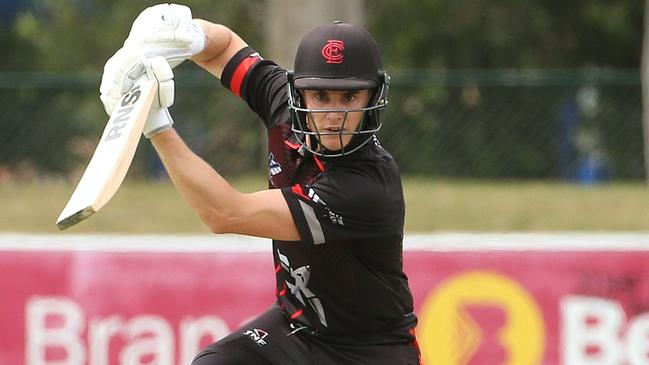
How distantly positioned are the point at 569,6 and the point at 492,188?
8.69m

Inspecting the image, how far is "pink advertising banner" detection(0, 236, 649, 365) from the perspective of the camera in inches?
280

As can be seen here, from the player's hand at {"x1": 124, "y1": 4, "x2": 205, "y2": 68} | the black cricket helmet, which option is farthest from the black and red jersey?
the player's hand at {"x1": 124, "y1": 4, "x2": 205, "y2": 68}

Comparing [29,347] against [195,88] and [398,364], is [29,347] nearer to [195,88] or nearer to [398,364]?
[398,364]

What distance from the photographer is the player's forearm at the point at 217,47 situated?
5090 millimetres

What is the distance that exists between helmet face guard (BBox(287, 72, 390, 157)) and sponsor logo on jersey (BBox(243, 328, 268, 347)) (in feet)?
2.21

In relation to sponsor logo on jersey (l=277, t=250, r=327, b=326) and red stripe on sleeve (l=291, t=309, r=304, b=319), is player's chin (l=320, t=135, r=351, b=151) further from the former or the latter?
red stripe on sleeve (l=291, t=309, r=304, b=319)

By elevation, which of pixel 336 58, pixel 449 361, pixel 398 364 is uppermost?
pixel 336 58

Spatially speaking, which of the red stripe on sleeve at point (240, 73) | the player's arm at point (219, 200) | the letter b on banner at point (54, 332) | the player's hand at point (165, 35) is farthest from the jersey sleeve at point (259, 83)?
the letter b on banner at point (54, 332)

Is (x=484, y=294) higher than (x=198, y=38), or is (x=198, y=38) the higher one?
(x=198, y=38)

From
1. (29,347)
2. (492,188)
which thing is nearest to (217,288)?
(29,347)

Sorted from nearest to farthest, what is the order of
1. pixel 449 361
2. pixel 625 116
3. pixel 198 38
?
pixel 198 38
pixel 449 361
pixel 625 116

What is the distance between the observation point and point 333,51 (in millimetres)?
4473

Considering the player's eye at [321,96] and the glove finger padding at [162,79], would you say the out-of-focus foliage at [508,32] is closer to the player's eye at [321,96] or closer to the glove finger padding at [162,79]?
the player's eye at [321,96]

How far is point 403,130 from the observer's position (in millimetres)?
12367
